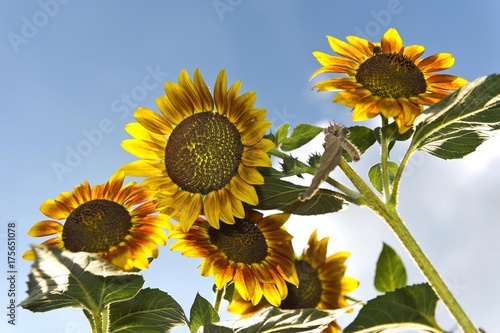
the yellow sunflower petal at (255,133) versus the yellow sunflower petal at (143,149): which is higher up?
the yellow sunflower petal at (143,149)

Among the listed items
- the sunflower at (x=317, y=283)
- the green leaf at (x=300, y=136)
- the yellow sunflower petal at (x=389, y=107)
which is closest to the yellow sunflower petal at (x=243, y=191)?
the green leaf at (x=300, y=136)

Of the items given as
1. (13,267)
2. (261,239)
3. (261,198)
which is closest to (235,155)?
(261,198)

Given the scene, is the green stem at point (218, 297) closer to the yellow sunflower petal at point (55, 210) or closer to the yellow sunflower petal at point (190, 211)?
the yellow sunflower petal at point (190, 211)

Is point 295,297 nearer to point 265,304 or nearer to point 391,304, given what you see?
point 265,304

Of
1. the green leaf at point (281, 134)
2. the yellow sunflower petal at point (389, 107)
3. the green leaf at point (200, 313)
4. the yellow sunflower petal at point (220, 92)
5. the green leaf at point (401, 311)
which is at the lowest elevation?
the green leaf at point (401, 311)

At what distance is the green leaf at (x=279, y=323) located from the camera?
3.43ft

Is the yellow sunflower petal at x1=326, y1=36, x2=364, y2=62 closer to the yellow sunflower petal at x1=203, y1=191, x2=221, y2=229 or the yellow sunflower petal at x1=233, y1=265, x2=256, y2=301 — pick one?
the yellow sunflower petal at x1=203, y1=191, x2=221, y2=229

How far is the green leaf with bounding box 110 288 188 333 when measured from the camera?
4.31 feet

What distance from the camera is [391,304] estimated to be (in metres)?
1.12

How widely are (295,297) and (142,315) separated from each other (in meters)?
0.70

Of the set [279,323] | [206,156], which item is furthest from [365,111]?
[279,323]

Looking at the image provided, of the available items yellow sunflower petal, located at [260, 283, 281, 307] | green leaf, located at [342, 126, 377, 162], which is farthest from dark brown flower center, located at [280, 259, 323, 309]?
green leaf, located at [342, 126, 377, 162]

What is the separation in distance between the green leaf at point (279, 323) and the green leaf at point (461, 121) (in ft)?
1.42

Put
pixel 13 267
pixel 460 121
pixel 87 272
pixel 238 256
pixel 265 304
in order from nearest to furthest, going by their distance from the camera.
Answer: pixel 87 272
pixel 460 121
pixel 238 256
pixel 265 304
pixel 13 267
